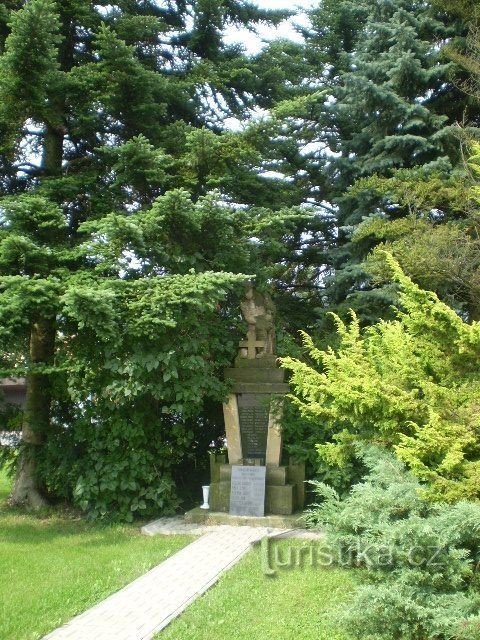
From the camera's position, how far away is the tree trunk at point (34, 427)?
9453 mm

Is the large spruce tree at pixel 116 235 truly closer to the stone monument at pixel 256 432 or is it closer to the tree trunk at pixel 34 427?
the tree trunk at pixel 34 427

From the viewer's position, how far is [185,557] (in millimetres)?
6695

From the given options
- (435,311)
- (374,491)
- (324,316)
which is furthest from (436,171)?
(374,491)

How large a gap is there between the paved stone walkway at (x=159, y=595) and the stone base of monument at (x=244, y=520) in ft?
2.10

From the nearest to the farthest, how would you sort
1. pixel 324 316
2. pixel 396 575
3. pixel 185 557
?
pixel 396 575
pixel 185 557
pixel 324 316

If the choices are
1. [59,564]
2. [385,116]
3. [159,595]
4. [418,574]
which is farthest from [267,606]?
[385,116]

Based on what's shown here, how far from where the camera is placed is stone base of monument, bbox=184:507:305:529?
823cm

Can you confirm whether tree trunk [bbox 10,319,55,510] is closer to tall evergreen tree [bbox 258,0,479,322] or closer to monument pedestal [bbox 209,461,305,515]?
monument pedestal [bbox 209,461,305,515]

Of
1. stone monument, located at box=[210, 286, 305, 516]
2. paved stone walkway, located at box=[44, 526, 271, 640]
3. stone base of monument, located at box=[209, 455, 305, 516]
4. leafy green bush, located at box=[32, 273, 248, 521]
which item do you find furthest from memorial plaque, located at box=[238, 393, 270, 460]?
paved stone walkway, located at box=[44, 526, 271, 640]

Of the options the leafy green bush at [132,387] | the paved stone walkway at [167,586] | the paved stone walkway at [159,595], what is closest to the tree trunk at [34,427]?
the leafy green bush at [132,387]

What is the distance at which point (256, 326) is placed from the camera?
9594 millimetres

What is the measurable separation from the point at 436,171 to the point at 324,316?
294 cm

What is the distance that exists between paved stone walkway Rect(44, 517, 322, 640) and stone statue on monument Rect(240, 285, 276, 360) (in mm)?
2639

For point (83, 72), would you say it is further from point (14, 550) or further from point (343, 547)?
point (343, 547)
